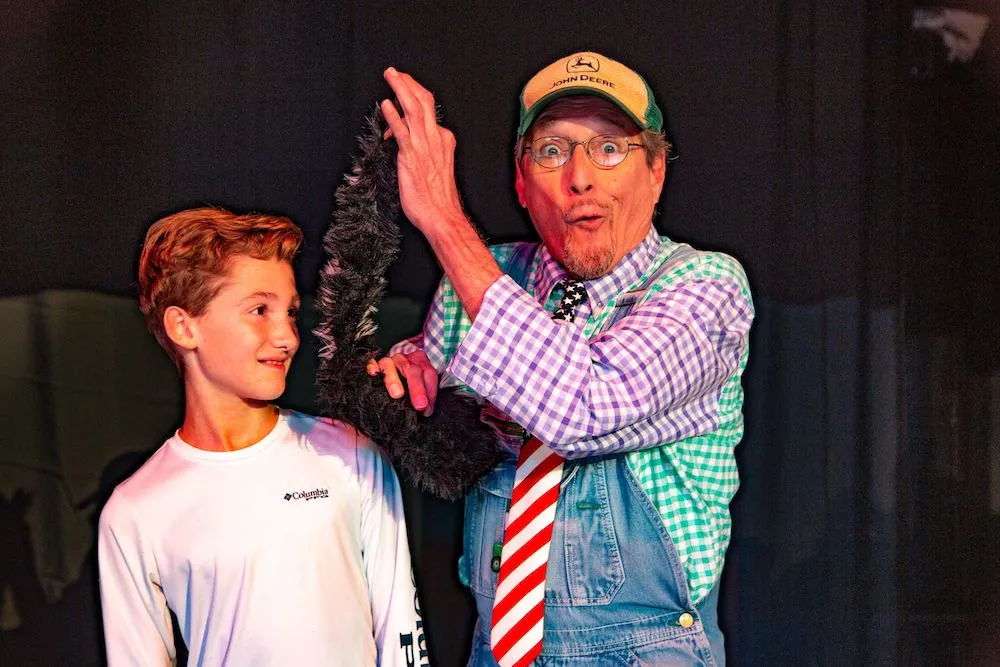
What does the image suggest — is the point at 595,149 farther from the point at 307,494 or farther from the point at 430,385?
the point at 307,494

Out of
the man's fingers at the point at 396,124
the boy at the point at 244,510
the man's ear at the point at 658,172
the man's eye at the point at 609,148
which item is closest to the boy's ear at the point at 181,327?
the boy at the point at 244,510

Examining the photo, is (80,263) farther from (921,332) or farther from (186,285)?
(921,332)

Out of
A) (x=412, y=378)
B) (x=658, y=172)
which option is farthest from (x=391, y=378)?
(x=658, y=172)

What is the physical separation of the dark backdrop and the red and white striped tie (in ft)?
1.72

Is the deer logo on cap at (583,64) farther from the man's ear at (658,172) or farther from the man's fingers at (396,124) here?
the man's fingers at (396,124)

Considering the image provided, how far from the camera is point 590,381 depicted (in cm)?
201

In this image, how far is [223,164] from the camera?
270 centimetres

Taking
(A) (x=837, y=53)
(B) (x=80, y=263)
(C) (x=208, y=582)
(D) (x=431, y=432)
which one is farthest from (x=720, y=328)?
(B) (x=80, y=263)

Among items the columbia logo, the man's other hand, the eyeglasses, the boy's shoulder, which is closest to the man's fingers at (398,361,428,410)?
the man's other hand

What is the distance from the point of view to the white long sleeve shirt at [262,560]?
233 centimetres

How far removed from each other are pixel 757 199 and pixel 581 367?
3.08 ft

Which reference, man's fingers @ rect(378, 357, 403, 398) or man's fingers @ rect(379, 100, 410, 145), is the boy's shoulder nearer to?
man's fingers @ rect(378, 357, 403, 398)

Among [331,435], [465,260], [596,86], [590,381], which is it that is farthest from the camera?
[331,435]

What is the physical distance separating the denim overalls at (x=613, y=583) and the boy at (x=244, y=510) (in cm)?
43
